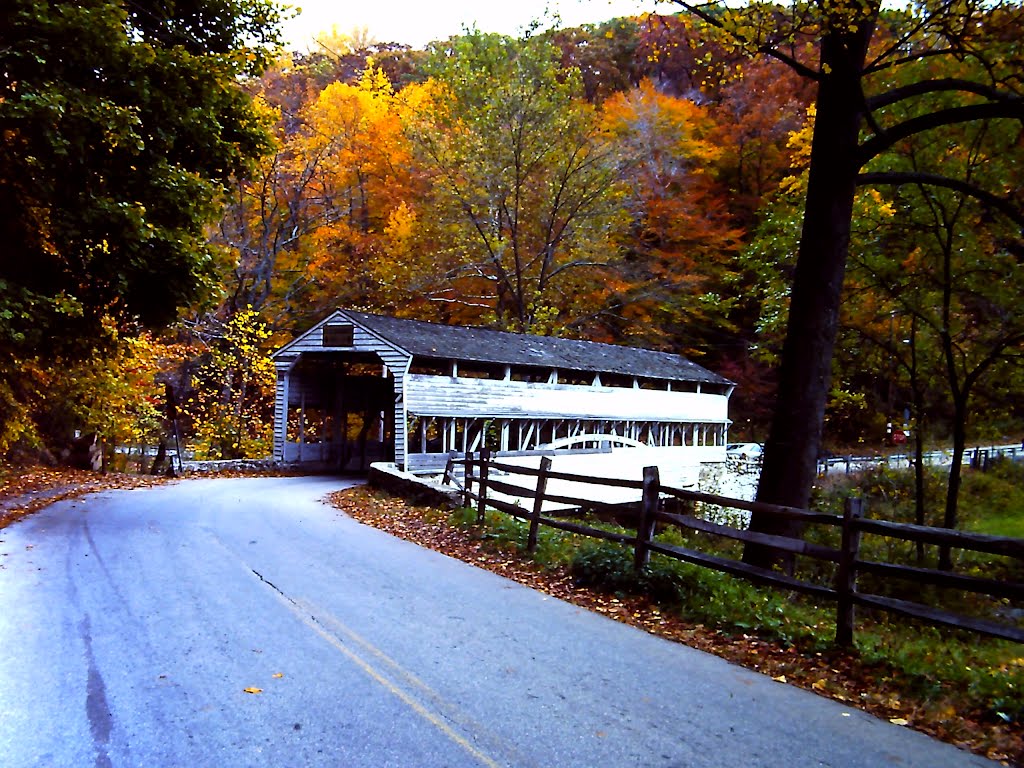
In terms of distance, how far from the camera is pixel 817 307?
8188 millimetres

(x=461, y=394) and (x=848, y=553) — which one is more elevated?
(x=461, y=394)

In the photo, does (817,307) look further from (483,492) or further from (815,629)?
(483,492)

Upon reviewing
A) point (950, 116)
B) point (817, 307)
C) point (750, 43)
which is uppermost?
point (750, 43)

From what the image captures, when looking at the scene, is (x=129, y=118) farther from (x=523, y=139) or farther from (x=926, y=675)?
(x=523, y=139)

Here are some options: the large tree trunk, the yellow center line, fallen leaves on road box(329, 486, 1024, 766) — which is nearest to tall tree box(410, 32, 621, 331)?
the large tree trunk

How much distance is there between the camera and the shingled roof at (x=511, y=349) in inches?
818

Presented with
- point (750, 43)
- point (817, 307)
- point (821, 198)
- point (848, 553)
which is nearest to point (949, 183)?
point (821, 198)

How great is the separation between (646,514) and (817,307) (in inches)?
123

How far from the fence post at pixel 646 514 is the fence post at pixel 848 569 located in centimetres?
206

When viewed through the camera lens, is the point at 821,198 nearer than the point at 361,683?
No

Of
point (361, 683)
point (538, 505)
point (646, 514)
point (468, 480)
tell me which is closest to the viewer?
point (361, 683)

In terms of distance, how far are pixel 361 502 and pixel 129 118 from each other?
866 cm

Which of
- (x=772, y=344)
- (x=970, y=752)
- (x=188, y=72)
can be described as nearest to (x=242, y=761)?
(x=970, y=752)

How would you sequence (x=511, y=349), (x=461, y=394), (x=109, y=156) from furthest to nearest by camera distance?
(x=511, y=349) < (x=461, y=394) < (x=109, y=156)
